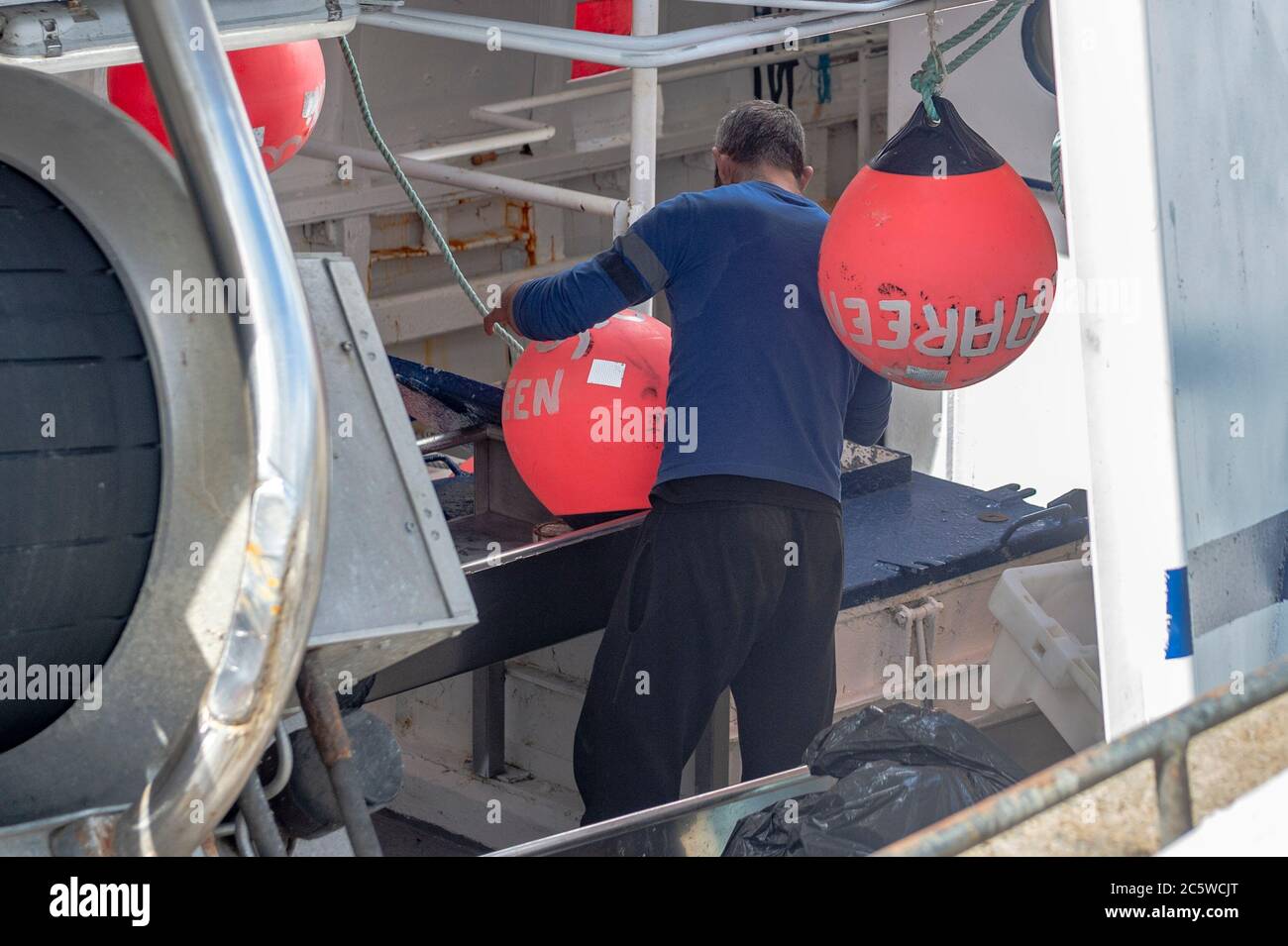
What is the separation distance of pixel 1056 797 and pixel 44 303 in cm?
88

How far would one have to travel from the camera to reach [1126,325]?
4.52 feet

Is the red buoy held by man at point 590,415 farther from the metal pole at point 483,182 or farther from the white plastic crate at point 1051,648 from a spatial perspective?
the white plastic crate at point 1051,648

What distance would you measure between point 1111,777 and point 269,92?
1978 mm

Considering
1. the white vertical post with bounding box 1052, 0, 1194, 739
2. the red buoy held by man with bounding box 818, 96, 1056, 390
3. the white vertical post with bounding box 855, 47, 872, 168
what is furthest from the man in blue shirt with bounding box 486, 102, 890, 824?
the white vertical post with bounding box 855, 47, 872, 168

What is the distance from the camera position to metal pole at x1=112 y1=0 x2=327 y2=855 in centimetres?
95

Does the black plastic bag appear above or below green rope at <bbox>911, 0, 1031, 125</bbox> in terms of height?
below

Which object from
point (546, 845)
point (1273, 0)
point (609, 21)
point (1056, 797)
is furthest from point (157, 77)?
point (609, 21)

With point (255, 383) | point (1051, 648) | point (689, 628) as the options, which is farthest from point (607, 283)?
point (255, 383)

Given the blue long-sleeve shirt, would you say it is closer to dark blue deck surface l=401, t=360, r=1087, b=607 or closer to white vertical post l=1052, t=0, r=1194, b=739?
dark blue deck surface l=401, t=360, r=1087, b=607

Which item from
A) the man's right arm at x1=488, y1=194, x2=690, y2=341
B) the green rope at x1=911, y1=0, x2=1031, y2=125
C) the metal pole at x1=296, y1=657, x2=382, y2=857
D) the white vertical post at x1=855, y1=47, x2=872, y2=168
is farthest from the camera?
the white vertical post at x1=855, y1=47, x2=872, y2=168

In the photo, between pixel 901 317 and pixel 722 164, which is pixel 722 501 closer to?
pixel 901 317

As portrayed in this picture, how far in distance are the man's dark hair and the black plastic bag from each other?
1.23 meters

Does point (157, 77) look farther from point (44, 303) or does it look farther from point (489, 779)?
point (489, 779)

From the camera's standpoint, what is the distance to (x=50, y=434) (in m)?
1.17
